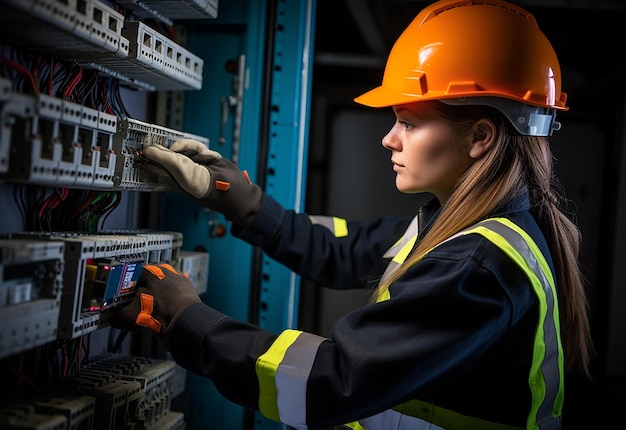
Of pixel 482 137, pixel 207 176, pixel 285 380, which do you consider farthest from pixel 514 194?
pixel 207 176

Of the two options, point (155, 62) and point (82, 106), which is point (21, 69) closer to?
point (82, 106)

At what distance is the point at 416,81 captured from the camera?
1.54 m

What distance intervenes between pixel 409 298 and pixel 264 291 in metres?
1.04

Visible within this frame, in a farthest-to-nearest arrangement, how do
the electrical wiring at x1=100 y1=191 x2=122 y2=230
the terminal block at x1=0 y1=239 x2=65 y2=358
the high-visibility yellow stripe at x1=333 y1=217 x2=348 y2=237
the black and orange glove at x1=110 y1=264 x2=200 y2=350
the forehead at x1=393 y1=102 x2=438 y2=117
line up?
the high-visibility yellow stripe at x1=333 y1=217 x2=348 y2=237
the electrical wiring at x1=100 y1=191 x2=122 y2=230
the forehead at x1=393 y1=102 x2=438 y2=117
the black and orange glove at x1=110 y1=264 x2=200 y2=350
the terminal block at x1=0 y1=239 x2=65 y2=358

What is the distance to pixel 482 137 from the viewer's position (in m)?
1.48

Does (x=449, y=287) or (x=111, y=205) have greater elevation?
(x=111, y=205)

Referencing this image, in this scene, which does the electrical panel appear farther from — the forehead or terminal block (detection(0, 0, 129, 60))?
the forehead

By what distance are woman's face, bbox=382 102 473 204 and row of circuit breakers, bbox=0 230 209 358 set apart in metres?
0.74

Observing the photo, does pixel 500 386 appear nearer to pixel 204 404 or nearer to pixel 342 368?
pixel 342 368

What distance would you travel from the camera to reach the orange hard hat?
1475 mm

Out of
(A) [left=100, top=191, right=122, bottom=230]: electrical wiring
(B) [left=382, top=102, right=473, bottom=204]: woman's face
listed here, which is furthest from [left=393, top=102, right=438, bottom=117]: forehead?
(A) [left=100, top=191, right=122, bottom=230]: electrical wiring

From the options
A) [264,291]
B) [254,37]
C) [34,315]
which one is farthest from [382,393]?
[254,37]

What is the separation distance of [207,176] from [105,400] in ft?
2.30

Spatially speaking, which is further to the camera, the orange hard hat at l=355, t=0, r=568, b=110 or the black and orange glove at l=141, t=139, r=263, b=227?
the black and orange glove at l=141, t=139, r=263, b=227
